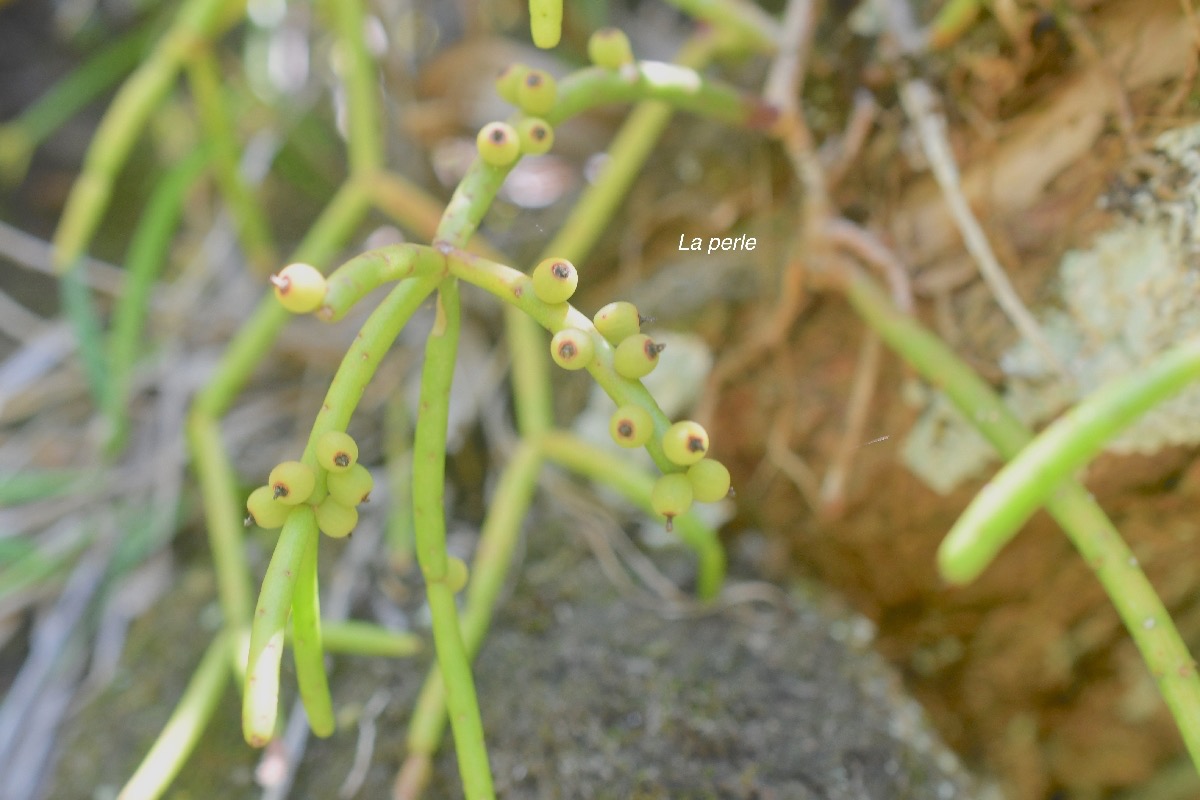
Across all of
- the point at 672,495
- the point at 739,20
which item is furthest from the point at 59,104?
the point at 672,495

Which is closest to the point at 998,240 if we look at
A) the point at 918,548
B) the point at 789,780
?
the point at 918,548

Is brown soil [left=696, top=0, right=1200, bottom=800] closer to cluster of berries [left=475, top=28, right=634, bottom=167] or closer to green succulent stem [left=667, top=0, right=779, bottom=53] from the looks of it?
green succulent stem [left=667, top=0, right=779, bottom=53]

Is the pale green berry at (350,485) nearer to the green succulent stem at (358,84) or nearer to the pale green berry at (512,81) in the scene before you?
the pale green berry at (512,81)

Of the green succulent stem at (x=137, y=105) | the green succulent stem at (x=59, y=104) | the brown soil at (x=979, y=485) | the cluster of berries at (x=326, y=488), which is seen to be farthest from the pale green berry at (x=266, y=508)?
the green succulent stem at (x=59, y=104)

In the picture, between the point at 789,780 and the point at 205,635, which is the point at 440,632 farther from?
the point at 205,635

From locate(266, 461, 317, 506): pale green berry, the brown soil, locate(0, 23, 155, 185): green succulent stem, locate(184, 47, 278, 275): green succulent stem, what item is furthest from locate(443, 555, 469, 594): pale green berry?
locate(0, 23, 155, 185): green succulent stem

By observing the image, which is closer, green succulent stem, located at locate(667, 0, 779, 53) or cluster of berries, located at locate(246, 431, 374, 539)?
cluster of berries, located at locate(246, 431, 374, 539)
